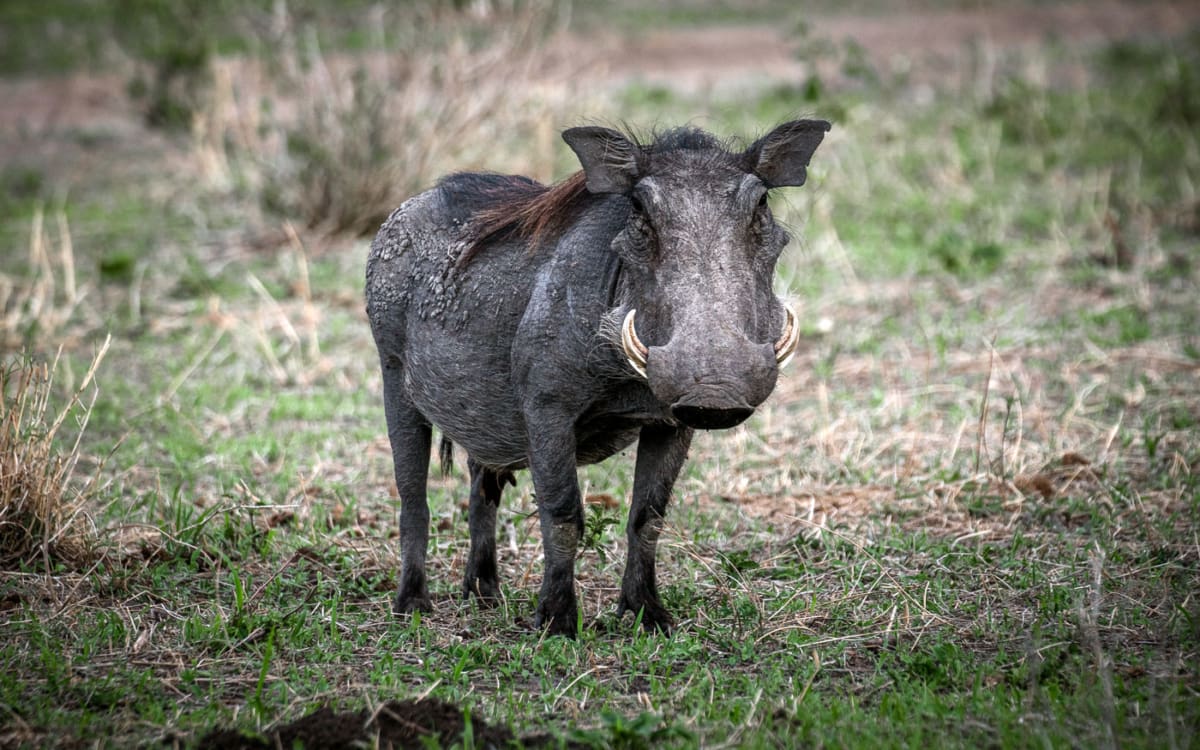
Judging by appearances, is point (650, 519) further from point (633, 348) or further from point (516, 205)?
point (516, 205)

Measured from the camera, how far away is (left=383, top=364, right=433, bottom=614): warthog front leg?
434 cm

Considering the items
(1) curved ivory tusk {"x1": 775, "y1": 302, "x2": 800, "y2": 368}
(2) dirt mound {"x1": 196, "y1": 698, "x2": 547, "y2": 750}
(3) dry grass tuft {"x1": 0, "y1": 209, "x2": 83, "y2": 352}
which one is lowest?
(3) dry grass tuft {"x1": 0, "y1": 209, "x2": 83, "y2": 352}

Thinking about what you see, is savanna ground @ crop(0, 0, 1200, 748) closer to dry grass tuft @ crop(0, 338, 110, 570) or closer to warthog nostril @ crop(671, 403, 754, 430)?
dry grass tuft @ crop(0, 338, 110, 570)

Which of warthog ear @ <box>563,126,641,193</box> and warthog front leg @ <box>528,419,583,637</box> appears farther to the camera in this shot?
warthog front leg @ <box>528,419,583,637</box>

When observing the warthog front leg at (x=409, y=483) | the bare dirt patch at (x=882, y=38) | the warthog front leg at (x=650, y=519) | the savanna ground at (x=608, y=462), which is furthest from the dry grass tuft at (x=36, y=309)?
the bare dirt patch at (x=882, y=38)

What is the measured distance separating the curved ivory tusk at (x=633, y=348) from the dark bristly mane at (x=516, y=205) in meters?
0.63

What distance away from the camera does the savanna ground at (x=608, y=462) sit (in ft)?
11.4

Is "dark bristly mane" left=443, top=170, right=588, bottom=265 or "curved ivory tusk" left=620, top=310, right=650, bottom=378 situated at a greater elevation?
"dark bristly mane" left=443, top=170, right=588, bottom=265

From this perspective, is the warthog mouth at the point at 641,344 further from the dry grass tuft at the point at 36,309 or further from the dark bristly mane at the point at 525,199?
the dry grass tuft at the point at 36,309

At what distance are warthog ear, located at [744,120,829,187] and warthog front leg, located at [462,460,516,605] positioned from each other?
4.55 ft

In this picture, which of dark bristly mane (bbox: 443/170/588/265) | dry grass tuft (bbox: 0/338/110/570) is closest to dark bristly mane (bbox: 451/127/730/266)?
dark bristly mane (bbox: 443/170/588/265)

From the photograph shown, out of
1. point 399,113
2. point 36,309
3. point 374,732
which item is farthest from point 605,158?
point 399,113

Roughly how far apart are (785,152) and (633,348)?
85cm

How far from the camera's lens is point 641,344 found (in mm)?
3523
